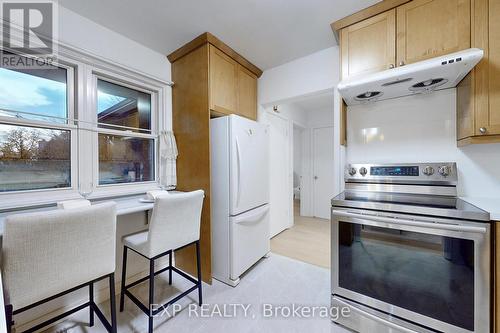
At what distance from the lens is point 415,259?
52.7 inches

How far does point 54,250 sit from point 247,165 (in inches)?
61.2

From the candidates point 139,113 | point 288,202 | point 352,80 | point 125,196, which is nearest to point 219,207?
point 125,196

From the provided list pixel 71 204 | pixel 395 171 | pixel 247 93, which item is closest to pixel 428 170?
pixel 395 171

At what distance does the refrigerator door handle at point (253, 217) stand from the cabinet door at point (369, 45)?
161 cm

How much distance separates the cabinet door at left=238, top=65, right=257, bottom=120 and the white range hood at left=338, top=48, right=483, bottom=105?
3.76ft

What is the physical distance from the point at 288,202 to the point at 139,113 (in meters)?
2.72

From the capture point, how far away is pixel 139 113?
232 centimetres

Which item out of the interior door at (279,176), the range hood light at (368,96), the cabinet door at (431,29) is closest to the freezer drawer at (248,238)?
the interior door at (279,176)

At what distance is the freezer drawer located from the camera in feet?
6.69

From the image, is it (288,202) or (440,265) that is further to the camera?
(288,202)

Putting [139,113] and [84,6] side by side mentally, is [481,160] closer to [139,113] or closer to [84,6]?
[139,113]

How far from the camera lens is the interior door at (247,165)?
6.63ft

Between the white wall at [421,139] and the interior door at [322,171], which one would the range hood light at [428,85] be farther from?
the interior door at [322,171]

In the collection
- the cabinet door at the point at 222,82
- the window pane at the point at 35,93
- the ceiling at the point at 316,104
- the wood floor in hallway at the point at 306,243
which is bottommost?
the wood floor in hallway at the point at 306,243
